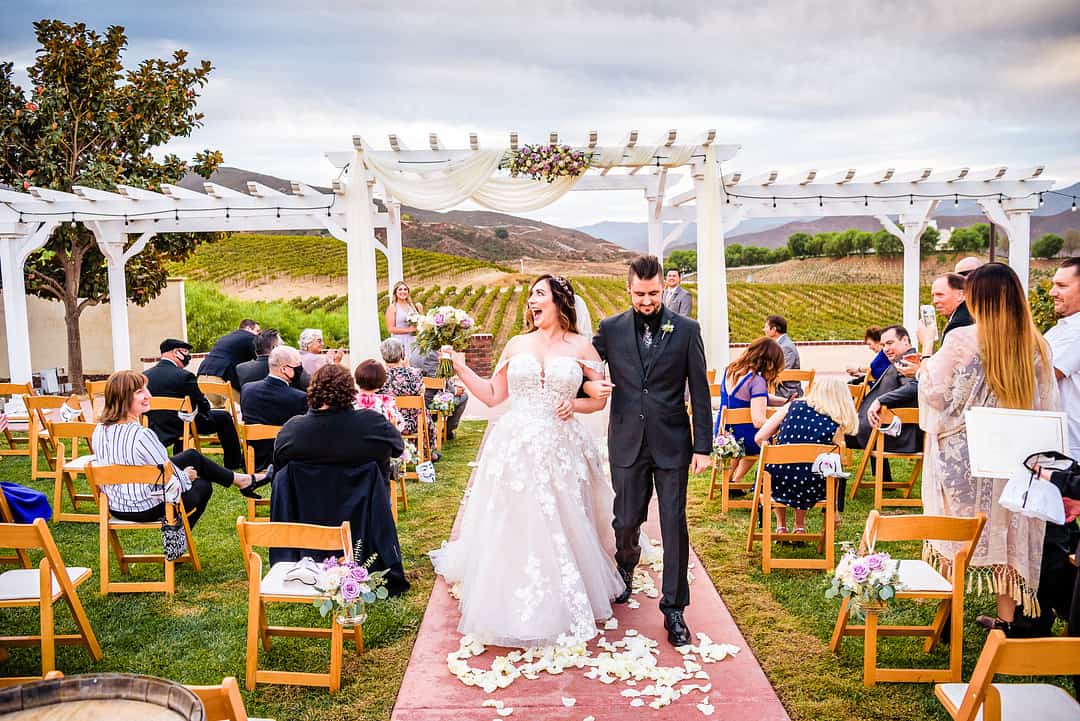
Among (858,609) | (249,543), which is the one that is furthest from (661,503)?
(249,543)

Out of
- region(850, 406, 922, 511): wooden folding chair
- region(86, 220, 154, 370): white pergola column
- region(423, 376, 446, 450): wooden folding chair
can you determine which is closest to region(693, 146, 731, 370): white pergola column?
region(423, 376, 446, 450): wooden folding chair

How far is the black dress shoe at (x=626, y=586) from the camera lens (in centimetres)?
435

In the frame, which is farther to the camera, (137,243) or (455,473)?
(137,243)

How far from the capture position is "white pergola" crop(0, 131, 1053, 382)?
977cm

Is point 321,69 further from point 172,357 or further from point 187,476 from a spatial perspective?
point 187,476

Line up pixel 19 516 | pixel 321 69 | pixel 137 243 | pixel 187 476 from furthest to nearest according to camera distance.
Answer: pixel 321 69, pixel 137 243, pixel 187 476, pixel 19 516

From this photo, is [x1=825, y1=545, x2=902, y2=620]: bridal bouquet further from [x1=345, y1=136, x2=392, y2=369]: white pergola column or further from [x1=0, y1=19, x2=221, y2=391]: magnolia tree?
[x1=0, y1=19, x2=221, y2=391]: magnolia tree

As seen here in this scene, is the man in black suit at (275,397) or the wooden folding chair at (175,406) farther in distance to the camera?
the wooden folding chair at (175,406)

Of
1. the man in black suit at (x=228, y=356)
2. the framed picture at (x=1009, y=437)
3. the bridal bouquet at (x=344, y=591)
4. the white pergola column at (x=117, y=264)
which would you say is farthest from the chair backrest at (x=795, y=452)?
the white pergola column at (x=117, y=264)

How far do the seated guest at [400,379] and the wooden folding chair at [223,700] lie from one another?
5.29 m

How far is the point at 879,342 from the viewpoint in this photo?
750 centimetres

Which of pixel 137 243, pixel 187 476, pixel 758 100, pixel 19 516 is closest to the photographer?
pixel 19 516

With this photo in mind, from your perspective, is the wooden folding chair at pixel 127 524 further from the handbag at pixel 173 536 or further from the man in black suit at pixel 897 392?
the man in black suit at pixel 897 392

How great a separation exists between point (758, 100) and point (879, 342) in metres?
38.5
